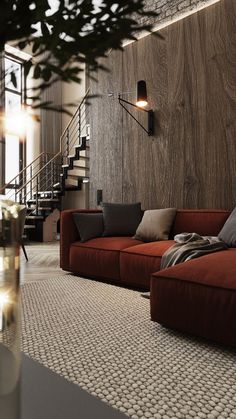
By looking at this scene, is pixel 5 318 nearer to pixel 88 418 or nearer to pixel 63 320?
pixel 88 418

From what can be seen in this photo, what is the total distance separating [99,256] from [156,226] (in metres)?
0.65

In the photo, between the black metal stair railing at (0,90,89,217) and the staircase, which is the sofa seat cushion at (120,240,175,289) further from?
the black metal stair railing at (0,90,89,217)

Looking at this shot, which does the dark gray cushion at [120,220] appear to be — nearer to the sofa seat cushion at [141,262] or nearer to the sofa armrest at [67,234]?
the sofa armrest at [67,234]

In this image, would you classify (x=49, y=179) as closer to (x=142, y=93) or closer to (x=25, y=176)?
(x=25, y=176)

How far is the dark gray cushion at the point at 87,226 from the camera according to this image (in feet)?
11.8

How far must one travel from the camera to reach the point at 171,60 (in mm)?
4059

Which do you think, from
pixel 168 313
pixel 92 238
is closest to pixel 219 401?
pixel 168 313

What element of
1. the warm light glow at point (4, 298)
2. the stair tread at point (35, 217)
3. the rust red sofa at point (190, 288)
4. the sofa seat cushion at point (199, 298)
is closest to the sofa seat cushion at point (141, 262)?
the rust red sofa at point (190, 288)

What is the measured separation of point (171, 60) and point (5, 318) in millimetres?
4051

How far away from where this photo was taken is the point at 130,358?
1682 mm

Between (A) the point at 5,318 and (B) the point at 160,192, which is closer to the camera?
(A) the point at 5,318

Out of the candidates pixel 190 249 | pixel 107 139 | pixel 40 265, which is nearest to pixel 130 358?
pixel 190 249

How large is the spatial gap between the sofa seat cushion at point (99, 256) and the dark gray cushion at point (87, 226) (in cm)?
9

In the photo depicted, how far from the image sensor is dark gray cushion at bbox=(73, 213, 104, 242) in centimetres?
359
